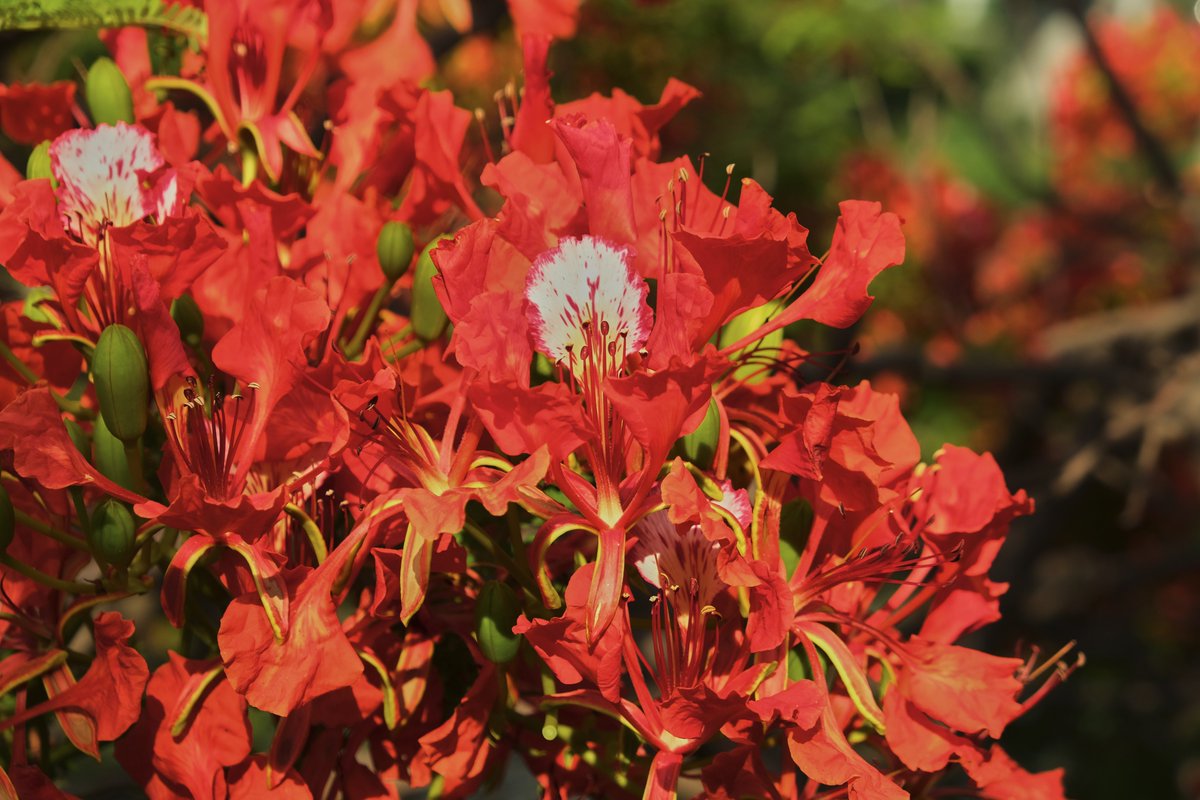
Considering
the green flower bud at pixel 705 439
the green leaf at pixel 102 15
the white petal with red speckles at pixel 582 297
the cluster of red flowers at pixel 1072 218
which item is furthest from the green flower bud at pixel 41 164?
the cluster of red flowers at pixel 1072 218

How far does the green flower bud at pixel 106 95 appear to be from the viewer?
109cm

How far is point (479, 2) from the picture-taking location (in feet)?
7.58

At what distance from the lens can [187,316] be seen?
0.97 m

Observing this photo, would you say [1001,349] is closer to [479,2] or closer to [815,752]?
[479,2]

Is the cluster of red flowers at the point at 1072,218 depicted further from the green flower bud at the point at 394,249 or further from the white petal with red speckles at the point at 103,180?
the white petal with red speckles at the point at 103,180

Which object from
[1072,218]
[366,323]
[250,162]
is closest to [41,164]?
[250,162]

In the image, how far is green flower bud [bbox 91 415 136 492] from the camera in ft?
2.98

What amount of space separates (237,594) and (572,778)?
30 centimetres

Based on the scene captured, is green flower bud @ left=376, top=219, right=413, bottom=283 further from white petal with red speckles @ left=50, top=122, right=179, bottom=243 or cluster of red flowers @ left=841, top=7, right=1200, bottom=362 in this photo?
cluster of red flowers @ left=841, top=7, right=1200, bottom=362

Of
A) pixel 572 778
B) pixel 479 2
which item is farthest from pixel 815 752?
pixel 479 2

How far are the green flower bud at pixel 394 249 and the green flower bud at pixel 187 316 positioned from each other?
154mm

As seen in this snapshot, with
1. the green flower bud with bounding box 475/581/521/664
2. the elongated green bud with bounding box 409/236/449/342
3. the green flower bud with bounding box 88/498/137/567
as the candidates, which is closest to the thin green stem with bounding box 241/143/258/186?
the elongated green bud with bounding box 409/236/449/342

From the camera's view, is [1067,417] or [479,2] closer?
[479,2]

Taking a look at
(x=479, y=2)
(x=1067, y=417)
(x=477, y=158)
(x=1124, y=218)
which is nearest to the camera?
(x=477, y=158)
